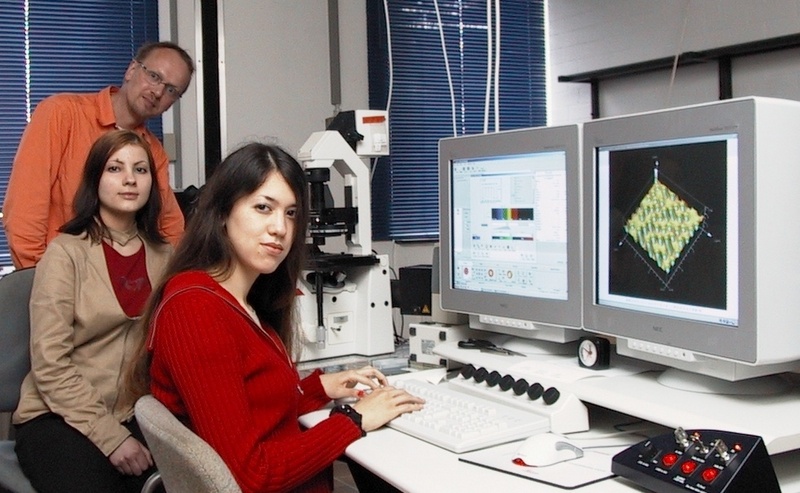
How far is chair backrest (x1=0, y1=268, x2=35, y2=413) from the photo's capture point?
1.98m

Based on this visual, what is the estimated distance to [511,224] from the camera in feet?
5.79

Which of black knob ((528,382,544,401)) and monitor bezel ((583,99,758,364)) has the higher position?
monitor bezel ((583,99,758,364))

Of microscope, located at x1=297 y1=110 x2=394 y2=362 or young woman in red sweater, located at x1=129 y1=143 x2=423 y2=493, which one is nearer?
young woman in red sweater, located at x1=129 y1=143 x2=423 y2=493

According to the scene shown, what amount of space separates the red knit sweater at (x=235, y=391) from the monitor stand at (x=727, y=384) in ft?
1.92

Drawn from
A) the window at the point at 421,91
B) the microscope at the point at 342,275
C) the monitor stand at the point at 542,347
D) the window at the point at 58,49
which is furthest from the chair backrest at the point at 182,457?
the window at the point at 421,91

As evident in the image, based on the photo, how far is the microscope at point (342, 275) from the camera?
2365 mm

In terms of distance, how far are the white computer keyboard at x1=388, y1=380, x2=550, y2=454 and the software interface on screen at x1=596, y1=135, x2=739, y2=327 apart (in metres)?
0.29

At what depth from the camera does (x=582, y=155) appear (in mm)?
1597

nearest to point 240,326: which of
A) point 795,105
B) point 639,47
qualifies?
point 795,105

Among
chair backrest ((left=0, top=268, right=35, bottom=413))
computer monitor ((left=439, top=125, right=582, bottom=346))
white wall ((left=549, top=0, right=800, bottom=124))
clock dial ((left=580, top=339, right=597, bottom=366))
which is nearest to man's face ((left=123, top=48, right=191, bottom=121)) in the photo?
chair backrest ((left=0, top=268, right=35, bottom=413))

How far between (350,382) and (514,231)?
18.9 inches

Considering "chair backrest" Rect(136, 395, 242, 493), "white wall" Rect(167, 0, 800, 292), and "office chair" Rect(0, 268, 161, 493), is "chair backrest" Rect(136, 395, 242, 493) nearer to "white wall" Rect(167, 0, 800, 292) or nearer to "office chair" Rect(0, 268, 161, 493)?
"office chair" Rect(0, 268, 161, 493)

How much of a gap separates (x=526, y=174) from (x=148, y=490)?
1029mm

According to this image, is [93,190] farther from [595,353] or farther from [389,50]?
[389,50]
